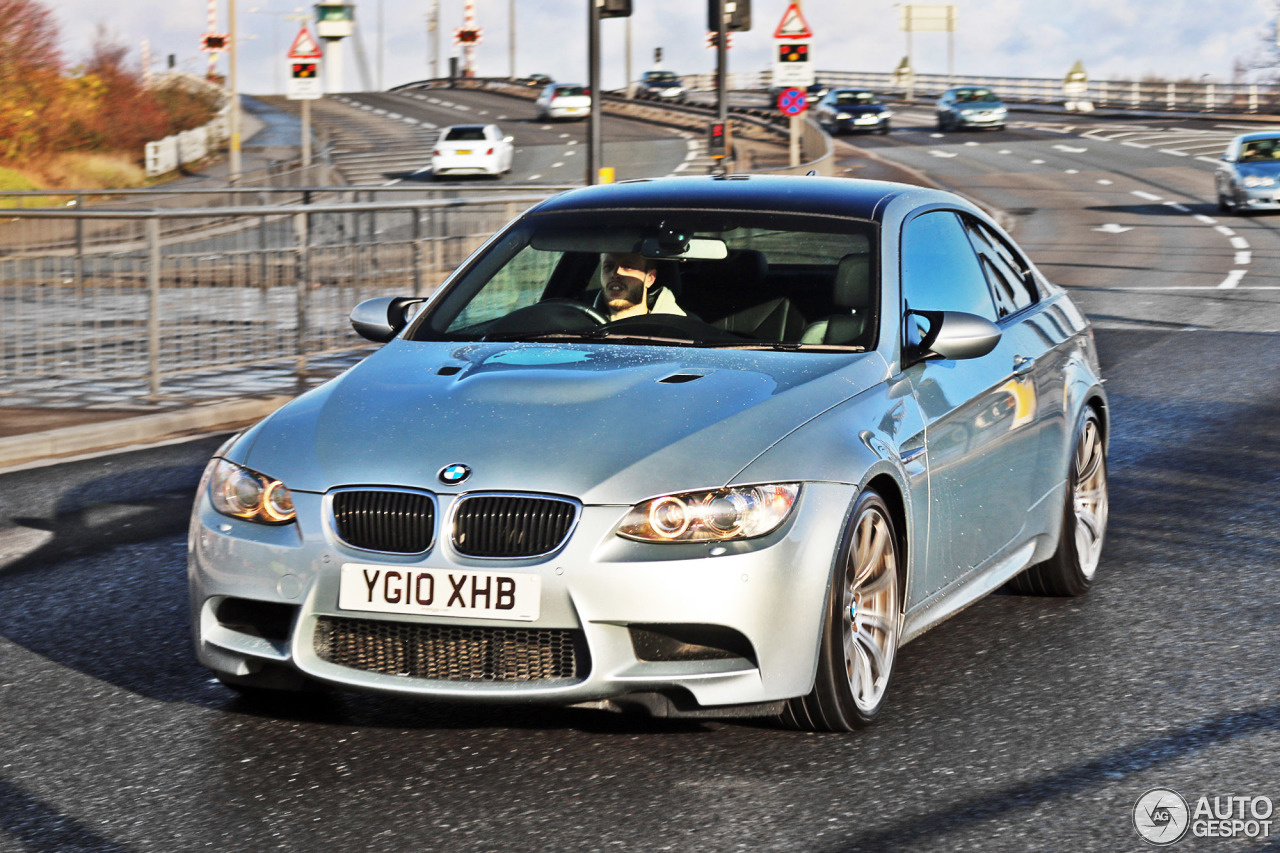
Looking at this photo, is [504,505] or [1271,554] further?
[1271,554]

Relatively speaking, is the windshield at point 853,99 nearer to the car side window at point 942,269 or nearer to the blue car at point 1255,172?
the blue car at point 1255,172

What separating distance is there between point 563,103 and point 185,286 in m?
59.3

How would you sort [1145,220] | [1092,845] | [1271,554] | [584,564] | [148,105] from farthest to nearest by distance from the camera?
1. [148,105]
2. [1145,220]
3. [1271,554]
4. [584,564]
5. [1092,845]

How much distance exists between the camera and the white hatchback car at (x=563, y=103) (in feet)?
232

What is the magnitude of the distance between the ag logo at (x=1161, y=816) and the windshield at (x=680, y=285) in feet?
5.49

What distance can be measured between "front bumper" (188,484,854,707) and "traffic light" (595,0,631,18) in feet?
58.6

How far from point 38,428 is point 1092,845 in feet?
26.6

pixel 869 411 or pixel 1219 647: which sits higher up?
pixel 869 411

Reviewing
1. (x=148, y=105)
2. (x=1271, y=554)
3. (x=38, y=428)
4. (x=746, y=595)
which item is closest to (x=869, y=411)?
(x=746, y=595)

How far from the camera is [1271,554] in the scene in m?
7.18

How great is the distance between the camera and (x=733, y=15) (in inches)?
1082

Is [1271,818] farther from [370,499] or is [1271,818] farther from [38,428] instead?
[38,428]

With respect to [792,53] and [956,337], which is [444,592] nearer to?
[956,337]
